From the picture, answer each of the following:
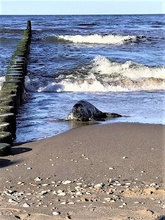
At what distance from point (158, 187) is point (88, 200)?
646mm

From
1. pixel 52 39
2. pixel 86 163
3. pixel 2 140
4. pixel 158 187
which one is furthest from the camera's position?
pixel 52 39

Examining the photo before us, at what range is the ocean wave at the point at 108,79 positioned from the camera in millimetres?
10594

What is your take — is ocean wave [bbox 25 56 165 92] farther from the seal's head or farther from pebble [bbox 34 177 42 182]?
pebble [bbox 34 177 42 182]

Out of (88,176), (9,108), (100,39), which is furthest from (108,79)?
(100,39)

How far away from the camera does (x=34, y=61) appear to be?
15758mm

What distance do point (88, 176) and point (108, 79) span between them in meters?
7.70

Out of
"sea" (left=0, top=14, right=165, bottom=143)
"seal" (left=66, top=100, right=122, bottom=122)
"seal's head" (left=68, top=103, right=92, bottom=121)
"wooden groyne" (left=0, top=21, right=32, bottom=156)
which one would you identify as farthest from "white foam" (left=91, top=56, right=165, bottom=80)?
"seal's head" (left=68, top=103, right=92, bottom=121)

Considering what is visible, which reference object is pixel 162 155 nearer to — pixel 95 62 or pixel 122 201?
pixel 122 201

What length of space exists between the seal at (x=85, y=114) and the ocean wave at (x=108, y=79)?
308 cm

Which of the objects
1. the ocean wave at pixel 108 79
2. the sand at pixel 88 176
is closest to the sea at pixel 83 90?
the ocean wave at pixel 108 79

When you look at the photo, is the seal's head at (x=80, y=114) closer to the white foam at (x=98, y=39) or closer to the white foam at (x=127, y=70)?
the white foam at (x=127, y=70)

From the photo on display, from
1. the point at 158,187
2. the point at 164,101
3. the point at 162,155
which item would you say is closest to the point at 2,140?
the point at 162,155

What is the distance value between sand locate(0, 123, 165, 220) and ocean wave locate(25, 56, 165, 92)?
14.6 feet

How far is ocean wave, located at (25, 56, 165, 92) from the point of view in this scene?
10594 mm
